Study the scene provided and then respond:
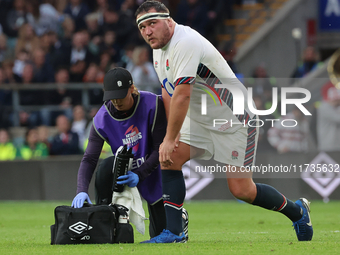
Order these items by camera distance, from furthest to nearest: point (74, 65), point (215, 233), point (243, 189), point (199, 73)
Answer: point (74, 65)
point (215, 233)
point (243, 189)
point (199, 73)

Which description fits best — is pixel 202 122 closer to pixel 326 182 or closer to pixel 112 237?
pixel 112 237

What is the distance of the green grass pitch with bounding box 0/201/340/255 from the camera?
4773mm

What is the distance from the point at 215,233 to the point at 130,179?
68.2 inches

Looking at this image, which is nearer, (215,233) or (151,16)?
(151,16)

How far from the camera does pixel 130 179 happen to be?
5434 millimetres

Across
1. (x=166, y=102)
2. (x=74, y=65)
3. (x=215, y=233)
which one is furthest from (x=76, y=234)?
(x=74, y=65)

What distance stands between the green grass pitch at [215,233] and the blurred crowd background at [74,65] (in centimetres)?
134

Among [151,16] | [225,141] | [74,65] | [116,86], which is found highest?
[151,16]

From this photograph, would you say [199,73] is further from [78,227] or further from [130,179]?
[78,227]

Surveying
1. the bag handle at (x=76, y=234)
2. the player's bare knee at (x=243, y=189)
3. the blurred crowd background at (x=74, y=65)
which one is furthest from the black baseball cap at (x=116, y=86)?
the blurred crowd background at (x=74, y=65)

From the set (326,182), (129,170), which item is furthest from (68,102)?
(129,170)

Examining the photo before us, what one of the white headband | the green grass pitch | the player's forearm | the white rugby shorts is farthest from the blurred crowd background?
the white headband

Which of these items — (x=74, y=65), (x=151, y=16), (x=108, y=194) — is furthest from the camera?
(x=74, y=65)

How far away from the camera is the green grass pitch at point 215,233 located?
477 centimetres
